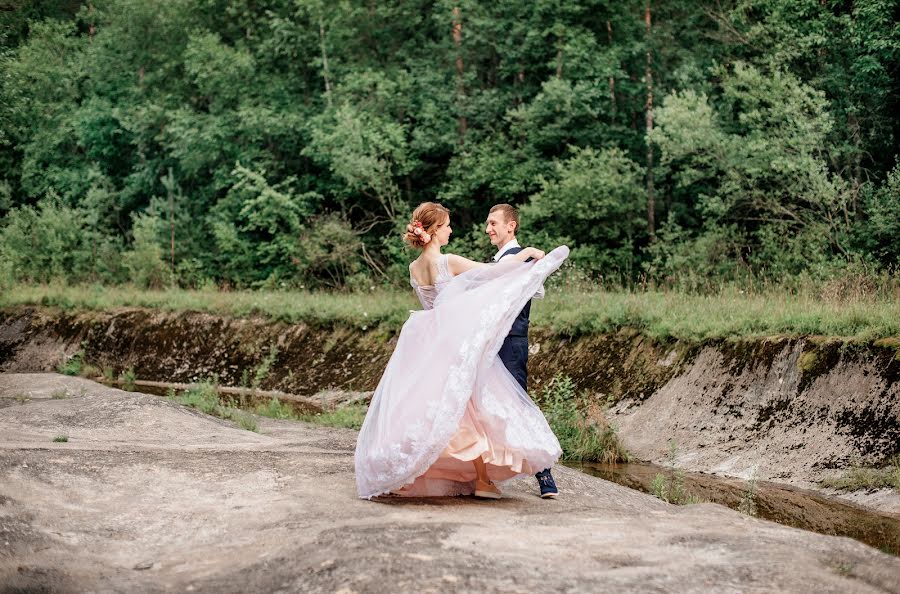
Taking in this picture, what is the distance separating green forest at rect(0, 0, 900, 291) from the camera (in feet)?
80.9

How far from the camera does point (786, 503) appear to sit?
34.9 ft

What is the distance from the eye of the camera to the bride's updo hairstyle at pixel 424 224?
27.7 feet

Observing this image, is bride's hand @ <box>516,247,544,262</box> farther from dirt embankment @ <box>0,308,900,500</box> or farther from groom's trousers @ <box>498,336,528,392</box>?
→ dirt embankment @ <box>0,308,900,500</box>

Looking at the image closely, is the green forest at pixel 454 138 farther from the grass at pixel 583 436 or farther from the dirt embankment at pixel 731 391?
the grass at pixel 583 436

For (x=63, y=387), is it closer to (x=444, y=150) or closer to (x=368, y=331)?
(x=368, y=331)

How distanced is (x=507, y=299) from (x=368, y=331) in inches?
555

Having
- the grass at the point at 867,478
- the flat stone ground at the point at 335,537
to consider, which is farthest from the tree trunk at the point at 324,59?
the grass at the point at 867,478

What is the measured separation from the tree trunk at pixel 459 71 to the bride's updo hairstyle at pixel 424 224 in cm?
2515

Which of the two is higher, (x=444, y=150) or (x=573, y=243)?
(x=444, y=150)

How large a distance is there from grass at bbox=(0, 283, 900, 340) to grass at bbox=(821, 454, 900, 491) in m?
2.07

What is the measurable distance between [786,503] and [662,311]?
6.07 metres

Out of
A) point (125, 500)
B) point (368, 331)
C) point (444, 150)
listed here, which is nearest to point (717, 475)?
point (125, 500)

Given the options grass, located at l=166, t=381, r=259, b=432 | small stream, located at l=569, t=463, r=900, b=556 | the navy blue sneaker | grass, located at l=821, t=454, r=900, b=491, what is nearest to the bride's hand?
the navy blue sneaker

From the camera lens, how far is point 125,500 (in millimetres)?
8109
